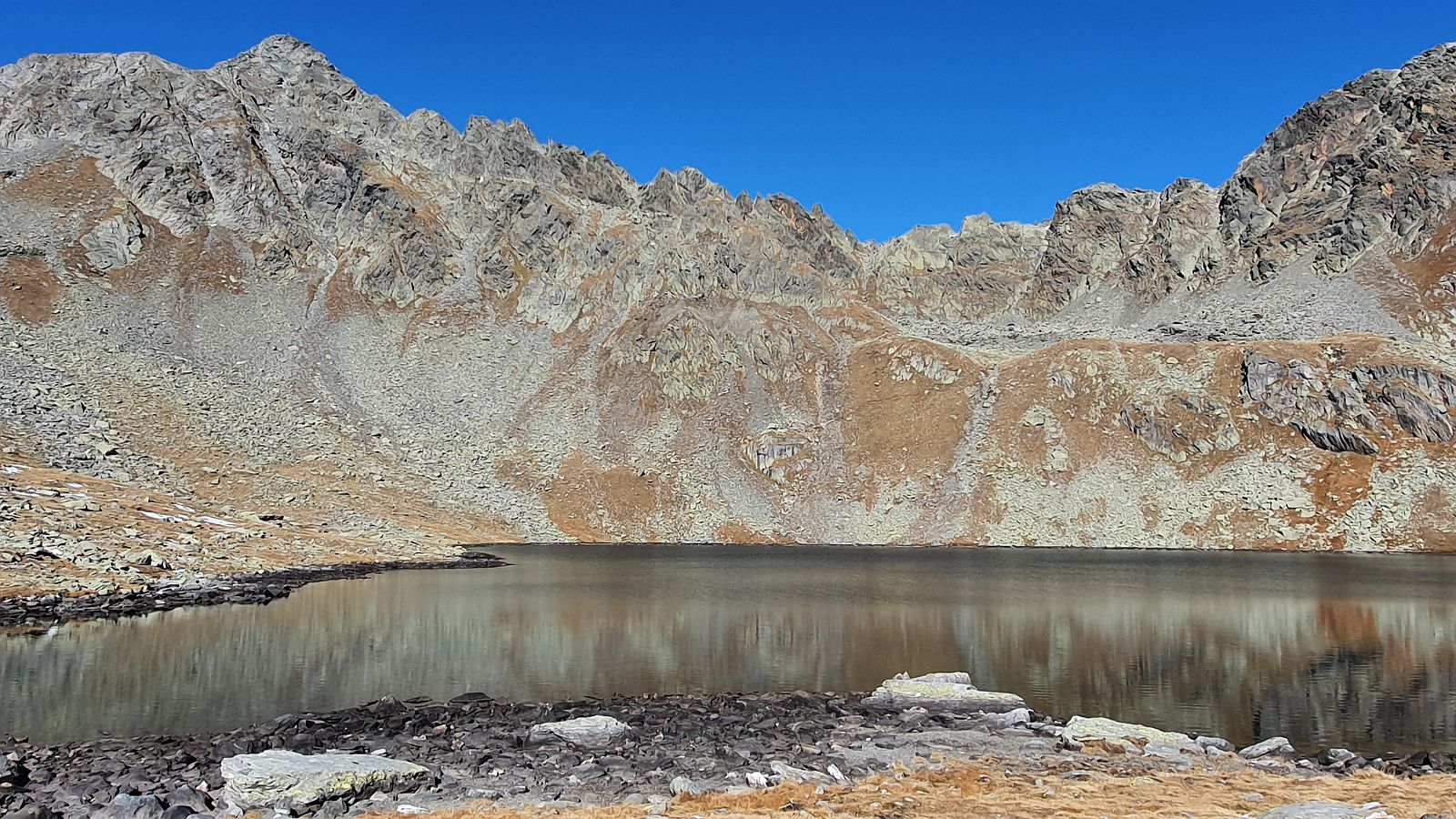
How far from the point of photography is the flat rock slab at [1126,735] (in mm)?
20156

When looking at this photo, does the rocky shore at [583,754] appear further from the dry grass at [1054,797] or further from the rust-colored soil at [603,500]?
the rust-colored soil at [603,500]

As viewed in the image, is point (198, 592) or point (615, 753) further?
point (198, 592)

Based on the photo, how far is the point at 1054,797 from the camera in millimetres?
15812

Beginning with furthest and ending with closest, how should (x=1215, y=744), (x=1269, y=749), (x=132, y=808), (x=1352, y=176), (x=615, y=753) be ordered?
(x=1352, y=176) → (x=1215, y=744) → (x=1269, y=749) → (x=615, y=753) → (x=132, y=808)

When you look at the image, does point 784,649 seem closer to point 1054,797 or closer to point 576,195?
point 1054,797

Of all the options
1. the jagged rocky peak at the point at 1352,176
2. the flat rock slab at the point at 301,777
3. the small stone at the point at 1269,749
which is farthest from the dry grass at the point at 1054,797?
the jagged rocky peak at the point at 1352,176

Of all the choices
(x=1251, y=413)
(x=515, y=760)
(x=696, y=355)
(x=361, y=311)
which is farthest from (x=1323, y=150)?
(x=515, y=760)

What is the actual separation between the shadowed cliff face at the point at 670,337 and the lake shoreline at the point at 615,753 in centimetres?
6256

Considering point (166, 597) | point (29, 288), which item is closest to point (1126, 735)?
point (166, 597)

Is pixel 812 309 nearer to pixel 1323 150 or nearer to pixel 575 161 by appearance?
pixel 575 161

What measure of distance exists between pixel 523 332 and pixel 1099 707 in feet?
339

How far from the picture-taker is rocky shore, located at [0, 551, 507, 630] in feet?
116

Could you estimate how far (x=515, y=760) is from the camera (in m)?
18.2

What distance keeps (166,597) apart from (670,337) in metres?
76.8
